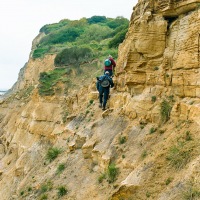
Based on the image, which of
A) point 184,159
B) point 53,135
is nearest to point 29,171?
point 53,135

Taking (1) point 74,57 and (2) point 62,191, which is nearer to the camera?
(2) point 62,191

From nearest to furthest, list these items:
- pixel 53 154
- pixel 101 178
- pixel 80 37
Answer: pixel 101 178, pixel 53 154, pixel 80 37

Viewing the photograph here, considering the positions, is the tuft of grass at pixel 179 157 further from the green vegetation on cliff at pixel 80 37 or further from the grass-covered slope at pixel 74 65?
the green vegetation on cliff at pixel 80 37

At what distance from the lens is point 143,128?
1048cm

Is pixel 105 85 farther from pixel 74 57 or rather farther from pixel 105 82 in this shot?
pixel 74 57

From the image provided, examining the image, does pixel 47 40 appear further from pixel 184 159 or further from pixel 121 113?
pixel 184 159

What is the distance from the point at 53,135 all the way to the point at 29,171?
218 centimetres

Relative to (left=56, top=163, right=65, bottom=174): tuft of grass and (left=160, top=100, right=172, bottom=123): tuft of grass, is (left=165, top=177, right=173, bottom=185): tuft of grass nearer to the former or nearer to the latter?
(left=160, top=100, right=172, bottom=123): tuft of grass

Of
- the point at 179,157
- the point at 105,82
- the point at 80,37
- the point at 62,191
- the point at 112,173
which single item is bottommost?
the point at 62,191

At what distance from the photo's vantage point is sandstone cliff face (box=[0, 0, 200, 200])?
824 centimetres

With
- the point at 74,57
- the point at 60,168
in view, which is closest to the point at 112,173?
the point at 60,168

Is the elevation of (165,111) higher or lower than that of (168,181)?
higher

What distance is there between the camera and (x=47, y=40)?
4556 centimetres

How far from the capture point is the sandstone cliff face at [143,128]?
824 centimetres
